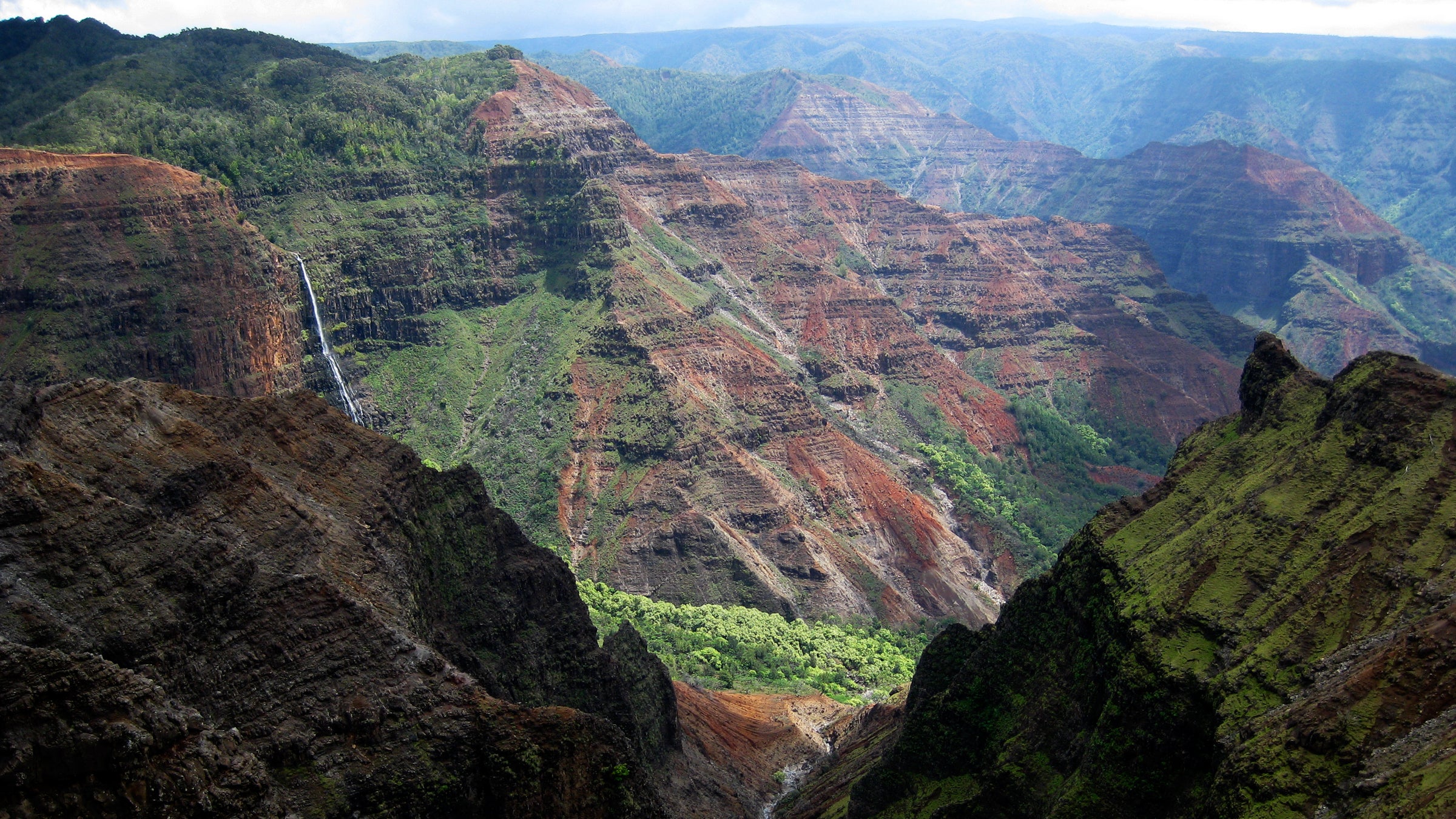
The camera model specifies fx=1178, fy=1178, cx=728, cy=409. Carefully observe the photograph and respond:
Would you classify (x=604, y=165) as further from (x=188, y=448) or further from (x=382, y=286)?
(x=188, y=448)

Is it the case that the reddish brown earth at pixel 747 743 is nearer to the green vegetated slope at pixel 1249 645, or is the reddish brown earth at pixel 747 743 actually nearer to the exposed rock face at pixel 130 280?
the green vegetated slope at pixel 1249 645

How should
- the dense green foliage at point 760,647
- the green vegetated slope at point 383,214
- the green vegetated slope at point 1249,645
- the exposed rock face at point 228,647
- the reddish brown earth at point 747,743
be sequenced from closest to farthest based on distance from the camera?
the exposed rock face at point 228,647
the green vegetated slope at point 1249,645
the reddish brown earth at point 747,743
the dense green foliage at point 760,647
the green vegetated slope at point 383,214

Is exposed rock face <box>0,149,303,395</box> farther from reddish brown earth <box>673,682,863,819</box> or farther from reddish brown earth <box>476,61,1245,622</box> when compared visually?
reddish brown earth <box>673,682,863,819</box>

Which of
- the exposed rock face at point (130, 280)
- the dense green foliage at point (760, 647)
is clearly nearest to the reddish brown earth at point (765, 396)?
the dense green foliage at point (760, 647)

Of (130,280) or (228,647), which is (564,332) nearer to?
(130,280)

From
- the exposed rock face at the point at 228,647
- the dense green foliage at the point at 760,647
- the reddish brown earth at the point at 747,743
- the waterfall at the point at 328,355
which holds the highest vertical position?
the exposed rock face at the point at 228,647

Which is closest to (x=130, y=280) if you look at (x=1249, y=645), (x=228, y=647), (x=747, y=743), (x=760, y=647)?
(x=760, y=647)

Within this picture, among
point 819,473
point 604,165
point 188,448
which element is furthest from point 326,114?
point 188,448
